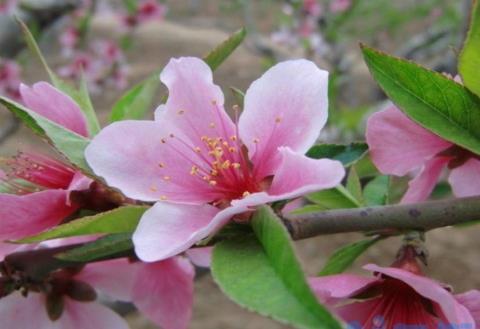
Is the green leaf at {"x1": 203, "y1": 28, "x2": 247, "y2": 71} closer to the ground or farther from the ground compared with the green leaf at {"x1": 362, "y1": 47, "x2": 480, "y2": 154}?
farther from the ground

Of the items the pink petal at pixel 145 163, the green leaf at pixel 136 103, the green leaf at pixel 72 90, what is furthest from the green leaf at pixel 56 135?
the green leaf at pixel 136 103

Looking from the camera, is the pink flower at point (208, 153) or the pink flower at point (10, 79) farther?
the pink flower at point (10, 79)

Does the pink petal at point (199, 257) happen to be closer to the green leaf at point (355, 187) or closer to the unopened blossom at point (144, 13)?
the green leaf at point (355, 187)

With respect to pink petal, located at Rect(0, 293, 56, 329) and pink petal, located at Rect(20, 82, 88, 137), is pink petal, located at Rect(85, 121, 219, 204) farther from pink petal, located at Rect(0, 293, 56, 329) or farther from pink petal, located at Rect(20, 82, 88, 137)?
pink petal, located at Rect(0, 293, 56, 329)

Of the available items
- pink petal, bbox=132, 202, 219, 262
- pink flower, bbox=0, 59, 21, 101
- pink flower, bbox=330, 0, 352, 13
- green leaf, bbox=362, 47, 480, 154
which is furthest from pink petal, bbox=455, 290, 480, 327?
pink flower, bbox=330, 0, 352, 13

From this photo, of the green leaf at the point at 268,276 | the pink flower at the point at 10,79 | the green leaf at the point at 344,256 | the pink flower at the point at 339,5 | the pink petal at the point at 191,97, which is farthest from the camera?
the pink flower at the point at 339,5

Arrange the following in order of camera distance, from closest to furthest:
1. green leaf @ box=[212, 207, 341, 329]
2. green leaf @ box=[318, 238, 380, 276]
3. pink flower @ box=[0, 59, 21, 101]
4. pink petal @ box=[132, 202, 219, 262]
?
green leaf @ box=[212, 207, 341, 329] → pink petal @ box=[132, 202, 219, 262] → green leaf @ box=[318, 238, 380, 276] → pink flower @ box=[0, 59, 21, 101]

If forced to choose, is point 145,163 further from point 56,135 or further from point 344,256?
point 344,256
